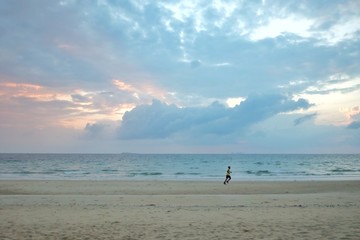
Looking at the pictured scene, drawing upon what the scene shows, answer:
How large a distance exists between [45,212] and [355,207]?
48.1 feet

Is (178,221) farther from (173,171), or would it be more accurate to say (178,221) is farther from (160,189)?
(173,171)

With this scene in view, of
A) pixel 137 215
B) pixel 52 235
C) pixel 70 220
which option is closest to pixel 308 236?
pixel 137 215

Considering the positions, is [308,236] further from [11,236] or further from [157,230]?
[11,236]

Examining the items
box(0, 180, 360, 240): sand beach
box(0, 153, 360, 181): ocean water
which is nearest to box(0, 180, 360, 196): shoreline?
box(0, 180, 360, 240): sand beach

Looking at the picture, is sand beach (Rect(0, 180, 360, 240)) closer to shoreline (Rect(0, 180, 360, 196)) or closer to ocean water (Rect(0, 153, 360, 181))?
shoreline (Rect(0, 180, 360, 196))

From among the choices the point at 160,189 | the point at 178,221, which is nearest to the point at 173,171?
the point at 160,189

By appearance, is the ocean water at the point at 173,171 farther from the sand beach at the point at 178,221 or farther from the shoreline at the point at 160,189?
the sand beach at the point at 178,221

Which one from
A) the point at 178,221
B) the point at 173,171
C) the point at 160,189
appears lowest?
the point at 173,171

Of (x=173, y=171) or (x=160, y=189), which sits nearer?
(x=160, y=189)

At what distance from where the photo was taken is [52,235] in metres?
10.0

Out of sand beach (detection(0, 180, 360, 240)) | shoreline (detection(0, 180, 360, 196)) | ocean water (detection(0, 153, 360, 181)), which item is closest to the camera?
sand beach (detection(0, 180, 360, 240))

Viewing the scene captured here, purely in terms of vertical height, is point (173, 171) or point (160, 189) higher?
point (160, 189)

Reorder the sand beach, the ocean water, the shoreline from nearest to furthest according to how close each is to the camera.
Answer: the sand beach < the shoreline < the ocean water

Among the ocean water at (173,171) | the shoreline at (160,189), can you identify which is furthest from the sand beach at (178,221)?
the ocean water at (173,171)
